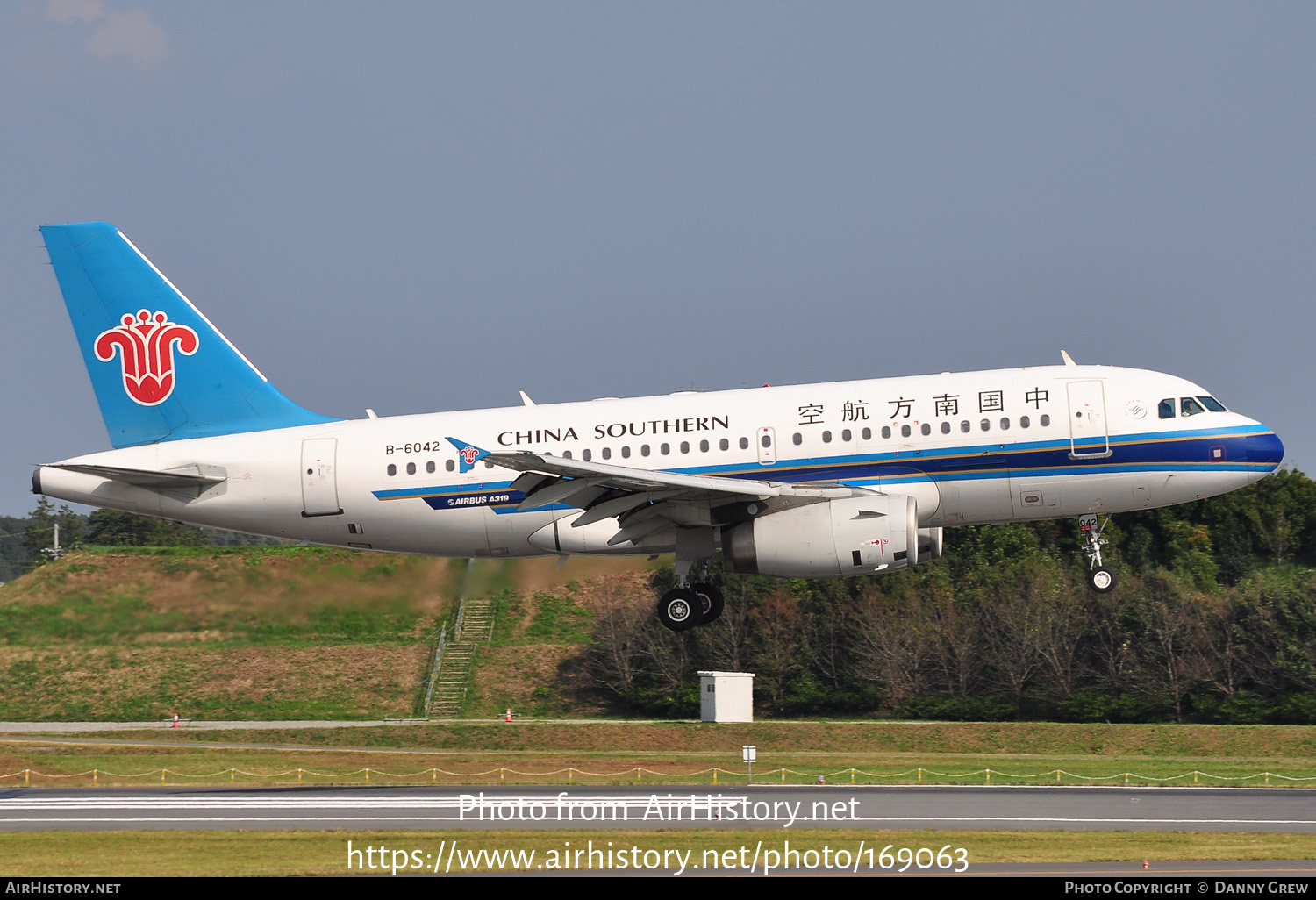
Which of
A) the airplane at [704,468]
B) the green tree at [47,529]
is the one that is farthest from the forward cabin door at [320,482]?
the green tree at [47,529]

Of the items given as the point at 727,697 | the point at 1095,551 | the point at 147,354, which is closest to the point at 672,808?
the point at 1095,551

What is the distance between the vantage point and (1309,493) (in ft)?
242

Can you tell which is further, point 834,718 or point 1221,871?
point 834,718

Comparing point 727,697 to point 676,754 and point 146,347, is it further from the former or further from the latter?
point 146,347

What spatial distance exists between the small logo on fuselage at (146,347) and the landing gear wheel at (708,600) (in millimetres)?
14800

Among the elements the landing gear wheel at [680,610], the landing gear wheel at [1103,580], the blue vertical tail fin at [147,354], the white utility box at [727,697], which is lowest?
the white utility box at [727,697]

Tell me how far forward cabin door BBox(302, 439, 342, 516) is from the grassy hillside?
4.53 m

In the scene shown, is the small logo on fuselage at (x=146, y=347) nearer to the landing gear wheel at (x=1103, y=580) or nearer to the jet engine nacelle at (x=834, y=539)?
the jet engine nacelle at (x=834, y=539)

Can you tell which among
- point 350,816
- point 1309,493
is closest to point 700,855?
point 350,816

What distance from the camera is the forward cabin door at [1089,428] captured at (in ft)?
106

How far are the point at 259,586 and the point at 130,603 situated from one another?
16.3 feet

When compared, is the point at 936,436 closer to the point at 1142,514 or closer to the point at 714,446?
the point at 714,446

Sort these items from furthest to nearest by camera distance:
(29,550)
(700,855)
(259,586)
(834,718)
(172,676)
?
(29,550) < (834,718) < (172,676) < (259,586) < (700,855)

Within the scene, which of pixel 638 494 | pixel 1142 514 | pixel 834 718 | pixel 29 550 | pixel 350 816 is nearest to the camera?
pixel 638 494
